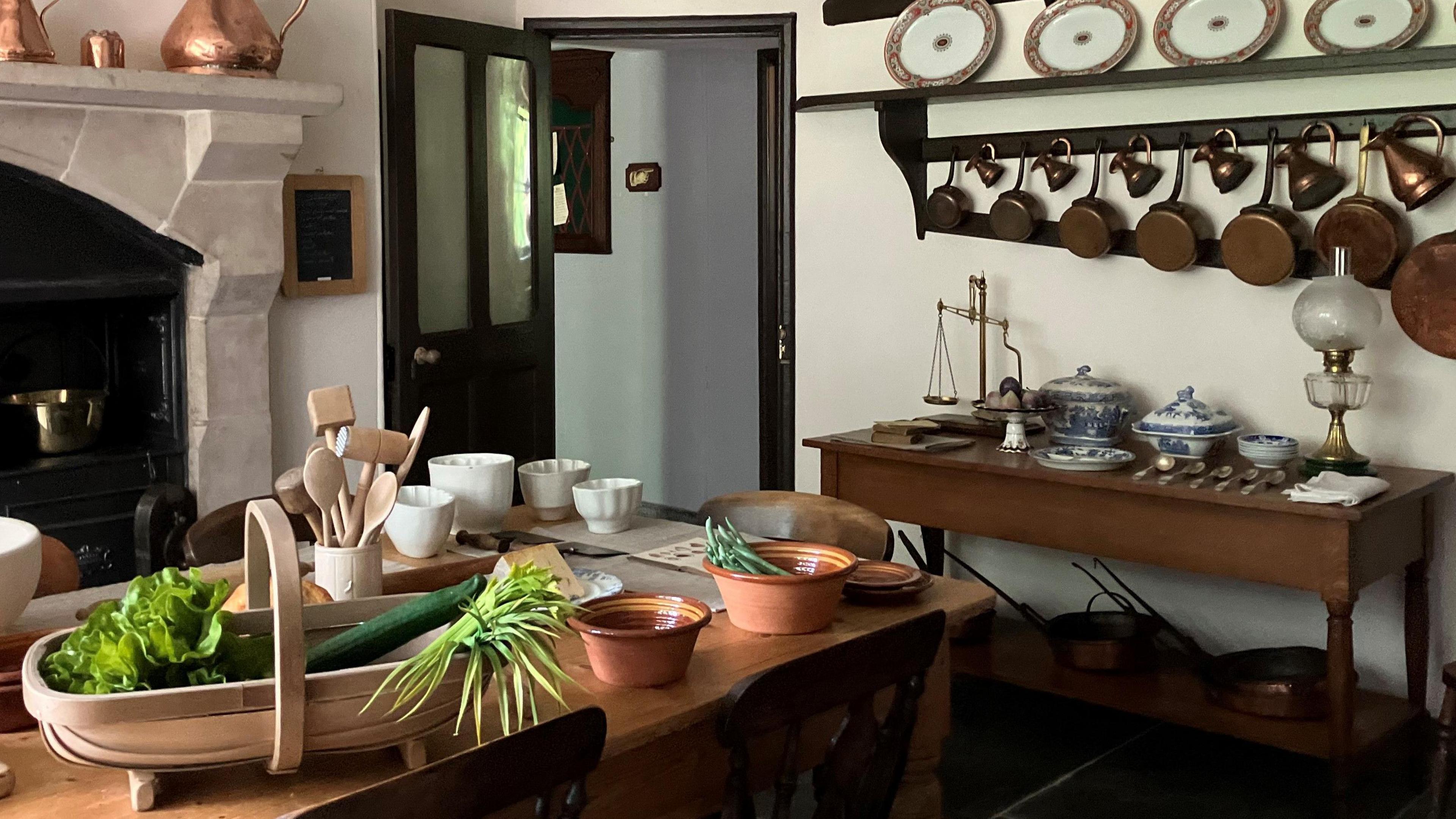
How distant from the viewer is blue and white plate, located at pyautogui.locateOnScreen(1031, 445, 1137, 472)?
3393 mm

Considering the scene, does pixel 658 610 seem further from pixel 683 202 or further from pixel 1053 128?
pixel 683 202

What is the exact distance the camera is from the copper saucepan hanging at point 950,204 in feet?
13.7

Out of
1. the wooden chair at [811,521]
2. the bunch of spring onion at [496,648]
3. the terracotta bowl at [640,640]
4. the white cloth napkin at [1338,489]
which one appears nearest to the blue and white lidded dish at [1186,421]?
the white cloth napkin at [1338,489]

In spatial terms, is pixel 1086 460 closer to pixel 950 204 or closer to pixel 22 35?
pixel 950 204

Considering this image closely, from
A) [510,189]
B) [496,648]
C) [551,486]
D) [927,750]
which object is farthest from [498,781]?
[510,189]

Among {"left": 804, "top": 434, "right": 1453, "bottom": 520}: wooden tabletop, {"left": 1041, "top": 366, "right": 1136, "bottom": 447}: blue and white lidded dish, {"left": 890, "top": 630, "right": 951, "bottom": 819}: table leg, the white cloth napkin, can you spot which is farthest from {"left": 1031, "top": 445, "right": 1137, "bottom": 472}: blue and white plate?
{"left": 890, "top": 630, "right": 951, "bottom": 819}: table leg

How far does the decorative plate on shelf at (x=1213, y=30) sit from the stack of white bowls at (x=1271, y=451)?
0.93 meters

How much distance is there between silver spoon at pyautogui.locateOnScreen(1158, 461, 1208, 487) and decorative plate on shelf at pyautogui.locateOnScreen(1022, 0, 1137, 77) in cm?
106

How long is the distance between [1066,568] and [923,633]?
8.37ft

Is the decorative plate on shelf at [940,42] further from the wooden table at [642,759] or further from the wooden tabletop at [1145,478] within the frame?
the wooden table at [642,759]

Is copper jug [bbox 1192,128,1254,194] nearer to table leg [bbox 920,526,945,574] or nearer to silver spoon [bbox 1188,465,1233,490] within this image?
silver spoon [bbox 1188,465,1233,490]

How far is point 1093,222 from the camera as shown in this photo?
385 cm

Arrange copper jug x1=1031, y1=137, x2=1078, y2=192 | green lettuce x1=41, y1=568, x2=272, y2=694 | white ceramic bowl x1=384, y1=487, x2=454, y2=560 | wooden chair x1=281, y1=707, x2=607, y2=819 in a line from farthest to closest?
copper jug x1=1031, y1=137, x2=1078, y2=192, white ceramic bowl x1=384, y1=487, x2=454, y2=560, green lettuce x1=41, y1=568, x2=272, y2=694, wooden chair x1=281, y1=707, x2=607, y2=819

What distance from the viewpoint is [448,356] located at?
14.7ft
